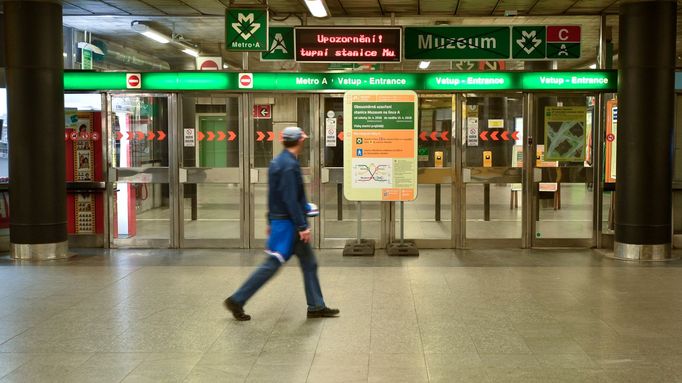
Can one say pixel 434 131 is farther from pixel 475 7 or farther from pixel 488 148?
pixel 475 7

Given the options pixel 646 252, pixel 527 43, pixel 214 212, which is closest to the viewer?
pixel 646 252

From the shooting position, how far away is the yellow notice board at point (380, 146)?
10.1 m

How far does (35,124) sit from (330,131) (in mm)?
4054

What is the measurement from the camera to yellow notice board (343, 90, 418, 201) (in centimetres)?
1010

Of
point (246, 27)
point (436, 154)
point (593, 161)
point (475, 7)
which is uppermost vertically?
point (475, 7)

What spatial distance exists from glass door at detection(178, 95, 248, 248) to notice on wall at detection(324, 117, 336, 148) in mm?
1283

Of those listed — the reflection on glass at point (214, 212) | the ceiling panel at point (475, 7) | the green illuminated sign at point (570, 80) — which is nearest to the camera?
the ceiling panel at point (475, 7)

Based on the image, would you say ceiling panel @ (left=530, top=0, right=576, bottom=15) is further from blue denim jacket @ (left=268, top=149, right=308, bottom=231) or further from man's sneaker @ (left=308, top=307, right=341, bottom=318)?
man's sneaker @ (left=308, top=307, right=341, bottom=318)

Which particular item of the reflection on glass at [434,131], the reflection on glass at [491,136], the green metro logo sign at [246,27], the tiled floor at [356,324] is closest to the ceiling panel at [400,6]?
the reflection on glass at [434,131]

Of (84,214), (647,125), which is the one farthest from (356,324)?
(84,214)

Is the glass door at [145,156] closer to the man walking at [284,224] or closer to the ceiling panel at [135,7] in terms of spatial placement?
the ceiling panel at [135,7]

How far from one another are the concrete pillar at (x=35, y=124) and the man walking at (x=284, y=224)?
461 cm

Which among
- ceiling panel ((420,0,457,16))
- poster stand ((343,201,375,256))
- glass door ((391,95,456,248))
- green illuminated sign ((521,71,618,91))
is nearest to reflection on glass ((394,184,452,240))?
glass door ((391,95,456,248))

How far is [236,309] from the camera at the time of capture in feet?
21.1
